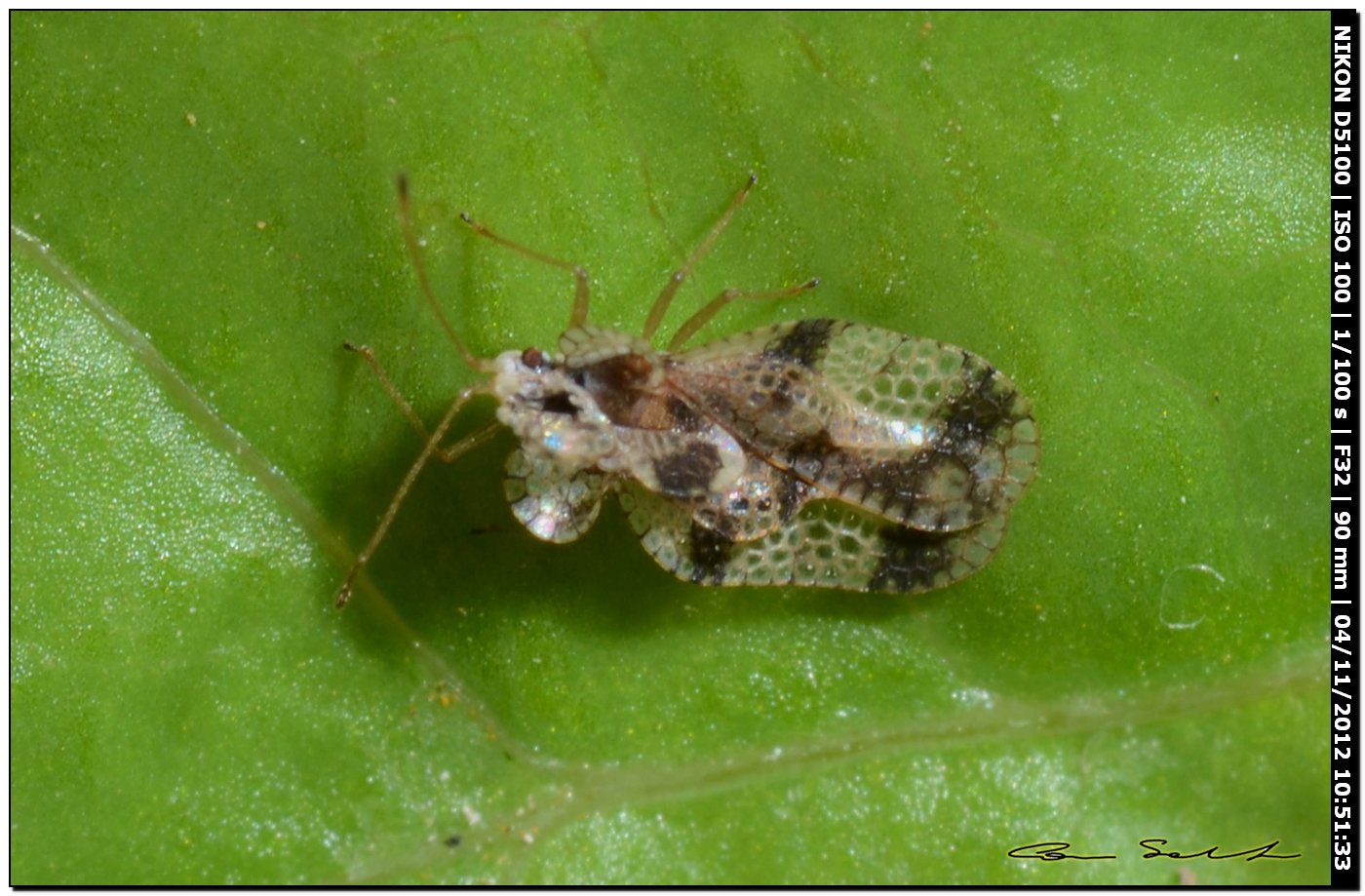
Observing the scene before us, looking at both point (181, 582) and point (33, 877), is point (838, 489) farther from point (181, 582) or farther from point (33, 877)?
point (33, 877)

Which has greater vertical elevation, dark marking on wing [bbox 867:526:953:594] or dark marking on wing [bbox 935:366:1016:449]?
dark marking on wing [bbox 935:366:1016:449]

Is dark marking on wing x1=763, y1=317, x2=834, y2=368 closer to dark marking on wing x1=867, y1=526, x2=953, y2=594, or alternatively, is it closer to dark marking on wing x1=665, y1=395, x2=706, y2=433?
Answer: dark marking on wing x1=665, y1=395, x2=706, y2=433

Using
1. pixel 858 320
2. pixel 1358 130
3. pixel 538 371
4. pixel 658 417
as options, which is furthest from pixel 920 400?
pixel 1358 130

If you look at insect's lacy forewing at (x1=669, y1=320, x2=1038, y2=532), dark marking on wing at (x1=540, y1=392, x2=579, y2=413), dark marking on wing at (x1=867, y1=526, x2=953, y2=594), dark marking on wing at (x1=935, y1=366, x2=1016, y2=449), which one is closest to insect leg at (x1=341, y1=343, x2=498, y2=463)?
dark marking on wing at (x1=540, y1=392, x2=579, y2=413)

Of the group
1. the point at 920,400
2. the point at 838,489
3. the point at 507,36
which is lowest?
the point at 838,489

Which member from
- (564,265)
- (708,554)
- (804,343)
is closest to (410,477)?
(564,265)
